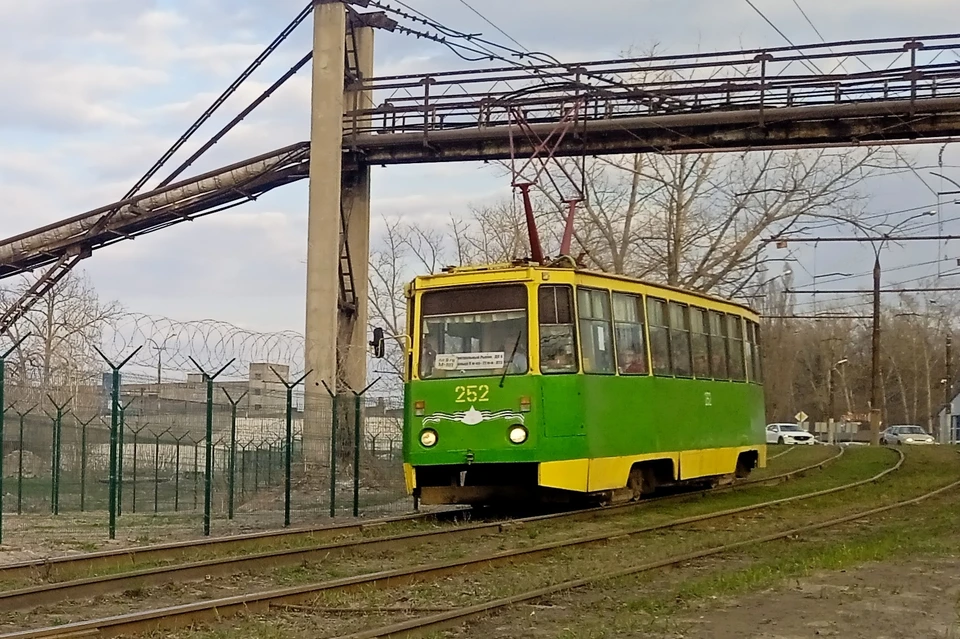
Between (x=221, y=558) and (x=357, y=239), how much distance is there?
55.7 ft

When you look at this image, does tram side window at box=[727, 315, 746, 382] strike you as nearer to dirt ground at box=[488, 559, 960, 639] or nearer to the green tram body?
the green tram body

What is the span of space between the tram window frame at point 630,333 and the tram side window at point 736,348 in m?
4.26

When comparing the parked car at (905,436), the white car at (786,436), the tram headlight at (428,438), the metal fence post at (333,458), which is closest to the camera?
the tram headlight at (428,438)

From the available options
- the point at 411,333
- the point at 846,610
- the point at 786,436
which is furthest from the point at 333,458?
the point at 786,436

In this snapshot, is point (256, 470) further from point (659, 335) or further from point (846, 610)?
point (846, 610)

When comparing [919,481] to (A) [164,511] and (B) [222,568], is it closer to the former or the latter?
(A) [164,511]

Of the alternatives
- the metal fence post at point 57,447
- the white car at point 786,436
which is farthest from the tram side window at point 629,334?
the white car at point 786,436

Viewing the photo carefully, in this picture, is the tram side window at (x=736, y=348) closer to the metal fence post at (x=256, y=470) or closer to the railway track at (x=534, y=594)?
the railway track at (x=534, y=594)

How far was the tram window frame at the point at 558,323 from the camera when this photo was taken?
16094 mm

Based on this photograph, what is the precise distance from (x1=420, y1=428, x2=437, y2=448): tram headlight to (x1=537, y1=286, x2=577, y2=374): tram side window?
172 cm

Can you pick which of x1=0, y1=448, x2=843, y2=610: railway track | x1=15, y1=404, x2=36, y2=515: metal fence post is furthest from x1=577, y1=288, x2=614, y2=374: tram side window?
x1=15, y1=404, x2=36, y2=515: metal fence post

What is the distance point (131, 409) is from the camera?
67.6 feet

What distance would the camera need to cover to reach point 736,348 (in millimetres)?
22422

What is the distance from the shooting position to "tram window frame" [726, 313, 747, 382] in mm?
22000
